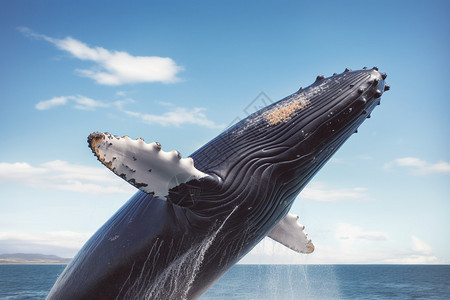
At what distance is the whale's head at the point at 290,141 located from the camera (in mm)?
5168

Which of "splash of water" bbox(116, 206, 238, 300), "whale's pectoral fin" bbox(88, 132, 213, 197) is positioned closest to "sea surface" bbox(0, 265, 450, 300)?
"splash of water" bbox(116, 206, 238, 300)

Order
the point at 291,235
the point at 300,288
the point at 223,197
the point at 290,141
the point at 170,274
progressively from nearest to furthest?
the point at 223,197 → the point at 290,141 → the point at 170,274 → the point at 291,235 → the point at 300,288

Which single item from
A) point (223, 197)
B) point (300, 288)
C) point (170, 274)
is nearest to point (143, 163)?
point (223, 197)

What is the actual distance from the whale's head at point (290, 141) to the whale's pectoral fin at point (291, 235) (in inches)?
72.6

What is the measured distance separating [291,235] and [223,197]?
113 inches

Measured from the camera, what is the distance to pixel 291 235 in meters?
7.50

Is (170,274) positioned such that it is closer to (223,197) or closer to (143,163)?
(223,197)

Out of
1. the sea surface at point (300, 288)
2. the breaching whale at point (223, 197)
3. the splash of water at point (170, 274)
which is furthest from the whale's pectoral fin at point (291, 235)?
the splash of water at point (170, 274)

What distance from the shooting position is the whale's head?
17.0 ft

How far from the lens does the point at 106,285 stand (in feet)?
18.3

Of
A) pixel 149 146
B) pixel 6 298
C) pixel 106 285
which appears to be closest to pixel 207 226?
pixel 149 146

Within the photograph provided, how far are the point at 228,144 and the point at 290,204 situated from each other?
4.20 ft

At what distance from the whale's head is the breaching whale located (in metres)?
0.01

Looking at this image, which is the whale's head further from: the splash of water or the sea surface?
the sea surface
